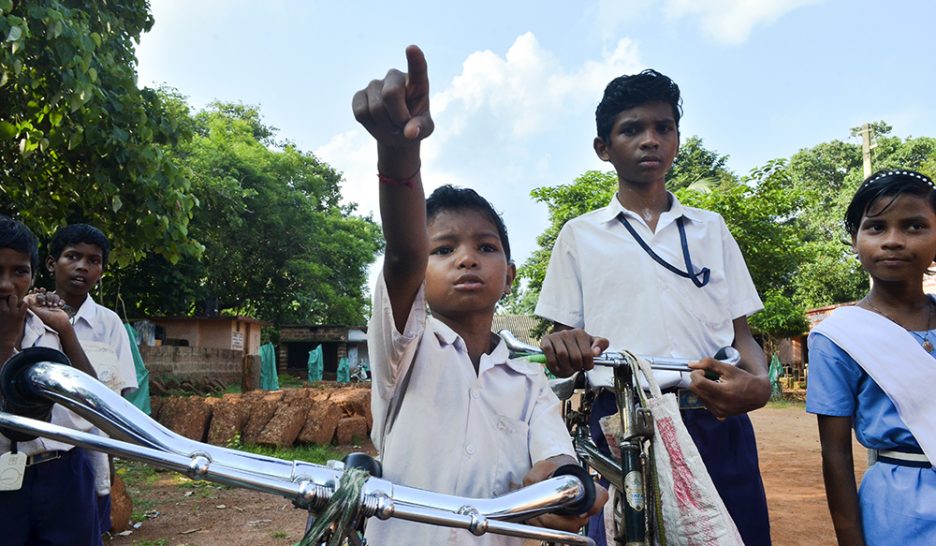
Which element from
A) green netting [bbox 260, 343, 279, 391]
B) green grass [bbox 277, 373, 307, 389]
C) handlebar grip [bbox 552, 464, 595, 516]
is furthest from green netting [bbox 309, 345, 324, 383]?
handlebar grip [bbox 552, 464, 595, 516]

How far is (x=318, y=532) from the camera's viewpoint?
0.82m

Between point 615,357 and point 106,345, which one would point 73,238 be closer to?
point 106,345

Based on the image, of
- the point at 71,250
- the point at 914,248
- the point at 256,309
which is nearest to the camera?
the point at 914,248

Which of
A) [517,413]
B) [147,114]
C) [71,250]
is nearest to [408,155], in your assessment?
[517,413]

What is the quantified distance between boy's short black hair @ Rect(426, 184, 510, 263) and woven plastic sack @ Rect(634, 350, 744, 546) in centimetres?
61

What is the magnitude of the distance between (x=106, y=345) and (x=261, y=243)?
2033cm

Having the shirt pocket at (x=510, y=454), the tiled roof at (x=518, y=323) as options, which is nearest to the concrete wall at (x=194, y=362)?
the shirt pocket at (x=510, y=454)

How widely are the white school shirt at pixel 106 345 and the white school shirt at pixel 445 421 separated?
6.46ft

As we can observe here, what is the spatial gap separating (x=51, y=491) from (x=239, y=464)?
1949mm

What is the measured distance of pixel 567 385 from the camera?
1942 mm

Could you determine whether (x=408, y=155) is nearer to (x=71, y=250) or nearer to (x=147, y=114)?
(x=71, y=250)

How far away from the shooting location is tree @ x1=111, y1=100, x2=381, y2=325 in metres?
Answer: 18.4

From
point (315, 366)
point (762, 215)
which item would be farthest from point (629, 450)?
point (315, 366)

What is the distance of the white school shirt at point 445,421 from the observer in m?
1.44
